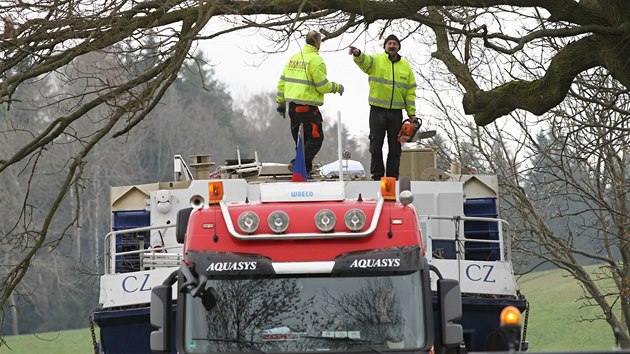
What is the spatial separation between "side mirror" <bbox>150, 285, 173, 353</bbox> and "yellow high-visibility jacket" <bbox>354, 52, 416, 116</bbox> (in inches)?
244

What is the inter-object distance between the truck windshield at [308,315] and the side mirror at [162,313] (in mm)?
141

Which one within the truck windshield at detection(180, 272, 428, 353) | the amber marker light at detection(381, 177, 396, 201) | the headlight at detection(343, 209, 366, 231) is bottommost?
the truck windshield at detection(180, 272, 428, 353)

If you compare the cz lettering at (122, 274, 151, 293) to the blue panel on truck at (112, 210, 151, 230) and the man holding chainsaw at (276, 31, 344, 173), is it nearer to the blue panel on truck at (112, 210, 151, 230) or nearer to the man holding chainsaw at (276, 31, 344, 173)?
the blue panel on truck at (112, 210, 151, 230)

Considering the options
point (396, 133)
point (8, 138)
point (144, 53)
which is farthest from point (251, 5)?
point (8, 138)

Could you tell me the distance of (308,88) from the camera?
1563 centimetres

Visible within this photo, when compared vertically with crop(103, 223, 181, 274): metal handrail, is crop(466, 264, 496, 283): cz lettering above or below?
below

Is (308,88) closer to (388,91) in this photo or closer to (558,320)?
(388,91)

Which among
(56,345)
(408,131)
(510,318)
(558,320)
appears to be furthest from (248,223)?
(56,345)

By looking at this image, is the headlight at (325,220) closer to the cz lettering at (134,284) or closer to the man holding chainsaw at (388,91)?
the cz lettering at (134,284)

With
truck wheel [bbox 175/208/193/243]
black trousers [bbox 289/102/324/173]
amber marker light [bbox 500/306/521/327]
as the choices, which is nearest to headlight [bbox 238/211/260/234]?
truck wheel [bbox 175/208/193/243]

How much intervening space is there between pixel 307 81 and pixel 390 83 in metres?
0.97

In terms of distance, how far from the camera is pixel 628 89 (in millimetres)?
15102

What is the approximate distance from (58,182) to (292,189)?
211 ft

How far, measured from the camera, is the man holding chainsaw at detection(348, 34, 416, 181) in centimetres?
1580
